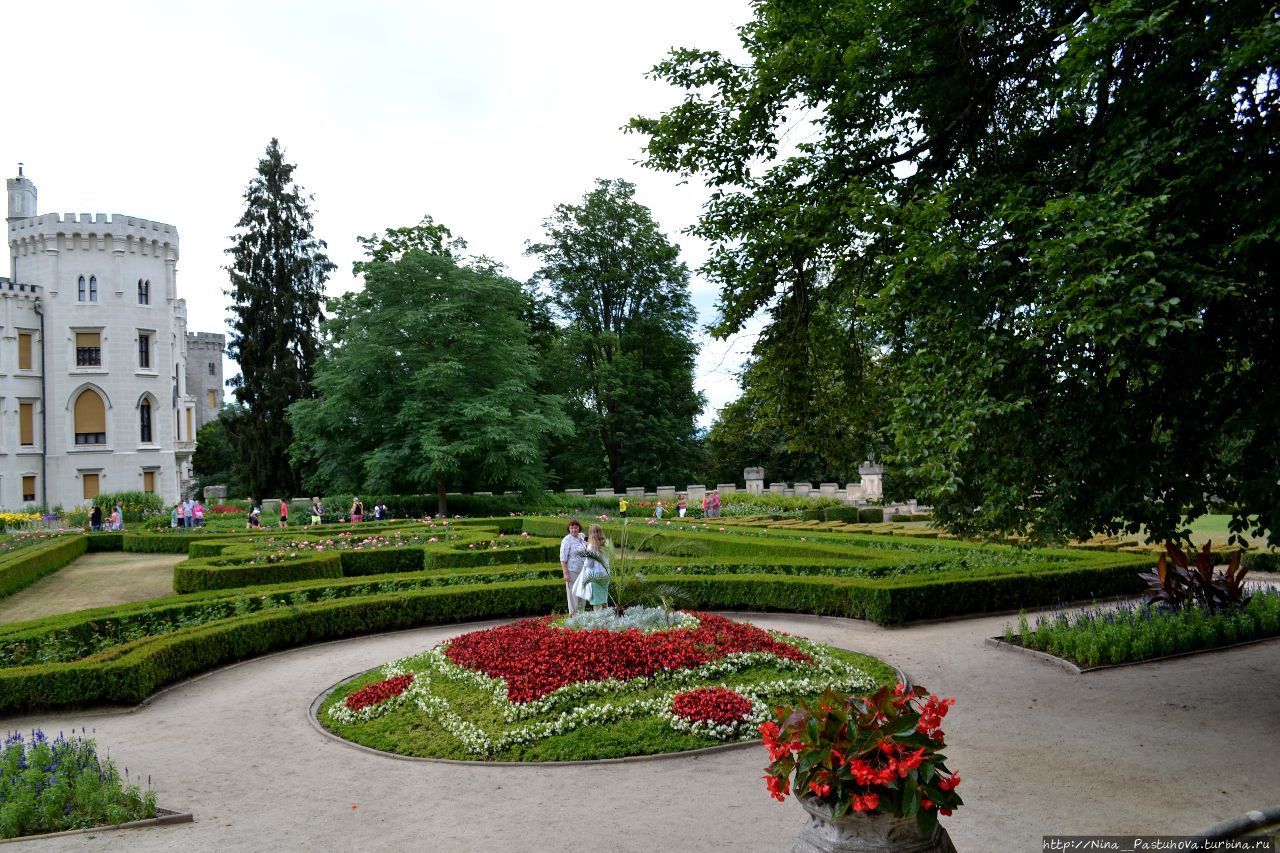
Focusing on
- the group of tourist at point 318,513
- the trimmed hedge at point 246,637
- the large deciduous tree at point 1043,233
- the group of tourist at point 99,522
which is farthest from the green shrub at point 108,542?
the large deciduous tree at point 1043,233

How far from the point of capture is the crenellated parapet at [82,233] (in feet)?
136

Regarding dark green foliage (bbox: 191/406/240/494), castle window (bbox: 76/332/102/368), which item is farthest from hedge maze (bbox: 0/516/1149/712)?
dark green foliage (bbox: 191/406/240/494)

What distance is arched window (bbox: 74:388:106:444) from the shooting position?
138 ft

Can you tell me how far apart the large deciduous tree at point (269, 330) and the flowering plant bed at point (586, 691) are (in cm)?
3448

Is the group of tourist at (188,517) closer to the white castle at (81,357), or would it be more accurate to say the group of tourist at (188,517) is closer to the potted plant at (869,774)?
the white castle at (81,357)

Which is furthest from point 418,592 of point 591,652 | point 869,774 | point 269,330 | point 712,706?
point 269,330

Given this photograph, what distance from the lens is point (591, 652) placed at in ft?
29.6

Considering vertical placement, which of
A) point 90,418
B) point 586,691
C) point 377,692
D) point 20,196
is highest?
point 20,196

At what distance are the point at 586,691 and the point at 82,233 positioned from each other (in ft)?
144

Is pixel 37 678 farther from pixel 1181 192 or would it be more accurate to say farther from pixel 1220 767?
pixel 1181 192

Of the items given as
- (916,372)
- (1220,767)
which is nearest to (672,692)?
(916,372)

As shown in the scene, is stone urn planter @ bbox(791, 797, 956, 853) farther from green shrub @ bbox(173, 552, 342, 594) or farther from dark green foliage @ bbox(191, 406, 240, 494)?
dark green foliage @ bbox(191, 406, 240, 494)

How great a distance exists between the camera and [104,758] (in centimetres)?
823

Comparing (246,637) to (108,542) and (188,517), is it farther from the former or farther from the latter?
(188,517)
